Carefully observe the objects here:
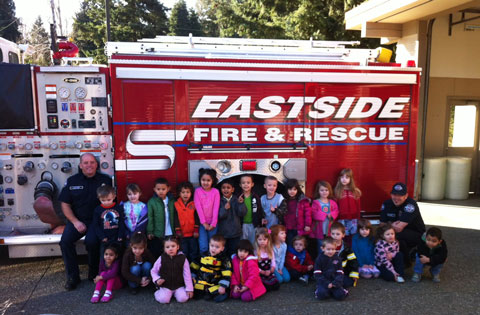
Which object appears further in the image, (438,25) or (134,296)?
(438,25)

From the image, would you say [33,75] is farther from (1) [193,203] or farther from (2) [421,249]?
(2) [421,249]

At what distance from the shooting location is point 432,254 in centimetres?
453

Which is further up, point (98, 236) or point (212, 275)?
point (98, 236)

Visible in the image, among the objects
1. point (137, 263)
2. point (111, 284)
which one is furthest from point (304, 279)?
point (111, 284)

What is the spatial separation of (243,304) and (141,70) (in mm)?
2895

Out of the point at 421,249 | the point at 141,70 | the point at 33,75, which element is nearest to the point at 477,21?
the point at 421,249

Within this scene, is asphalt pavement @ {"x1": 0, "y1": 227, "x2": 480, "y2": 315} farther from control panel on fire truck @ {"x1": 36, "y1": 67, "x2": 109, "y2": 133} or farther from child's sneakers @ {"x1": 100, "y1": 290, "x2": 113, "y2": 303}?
control panel on fire truck @ {"x1": 36, "y1": 67, "x2": 109, "y2": 133}

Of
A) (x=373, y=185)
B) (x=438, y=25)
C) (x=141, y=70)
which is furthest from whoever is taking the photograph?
(x=438, y=25)

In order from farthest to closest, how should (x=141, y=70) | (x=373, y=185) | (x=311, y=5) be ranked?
(x=311, y=5) < (x=373, y=185) < (x=141, y=70)

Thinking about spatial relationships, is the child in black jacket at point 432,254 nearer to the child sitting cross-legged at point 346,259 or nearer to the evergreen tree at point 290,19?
the child sitting cross-legged at point 346,259

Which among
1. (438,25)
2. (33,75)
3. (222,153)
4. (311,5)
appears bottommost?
(222,153)

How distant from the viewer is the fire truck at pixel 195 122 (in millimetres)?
4668

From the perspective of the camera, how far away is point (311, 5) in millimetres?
10438

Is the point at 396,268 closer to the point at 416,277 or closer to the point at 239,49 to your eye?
the point at 416,277
